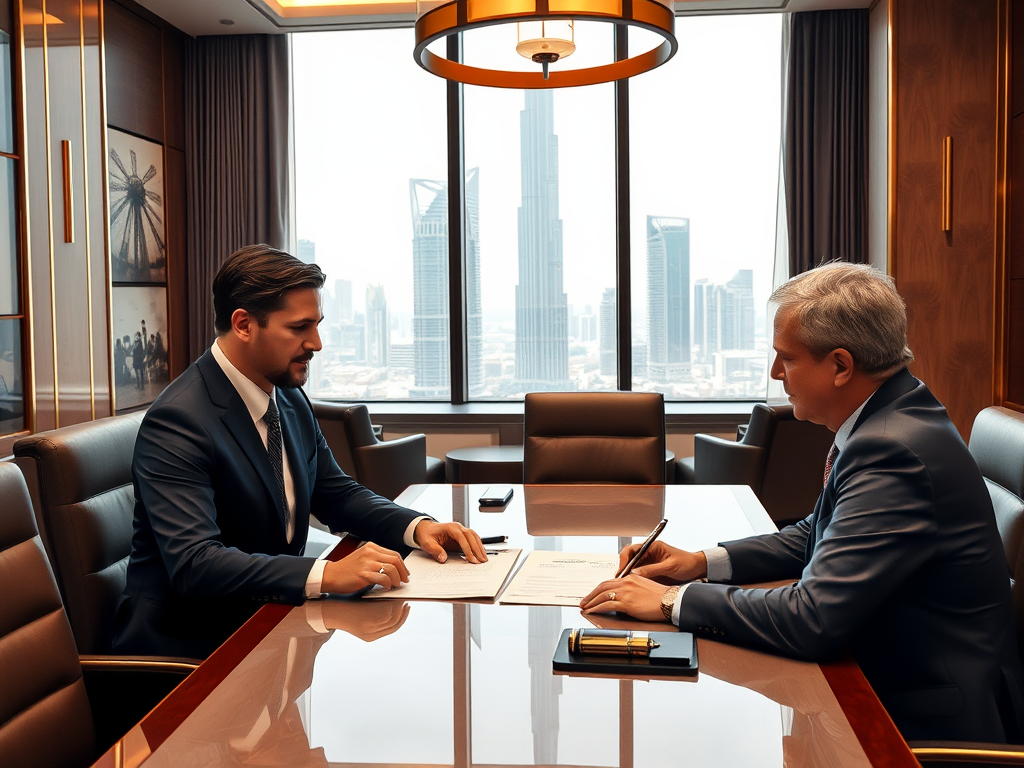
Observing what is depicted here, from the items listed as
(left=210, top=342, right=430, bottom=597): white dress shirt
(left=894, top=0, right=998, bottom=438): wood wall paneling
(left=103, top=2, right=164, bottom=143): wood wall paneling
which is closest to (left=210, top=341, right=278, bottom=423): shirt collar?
(left=210, top=342, right=430, bottom=597): white dress shirt

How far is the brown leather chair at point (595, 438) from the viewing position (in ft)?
10.5

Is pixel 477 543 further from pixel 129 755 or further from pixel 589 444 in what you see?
pixel 589 444

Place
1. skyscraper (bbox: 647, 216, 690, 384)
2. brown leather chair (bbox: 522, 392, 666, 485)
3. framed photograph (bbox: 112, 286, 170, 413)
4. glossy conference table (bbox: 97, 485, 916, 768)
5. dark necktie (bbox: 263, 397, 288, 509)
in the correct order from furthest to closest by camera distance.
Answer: skyscraper (bbox: 647, 216, 690, 384) < framed photograph (bbox: 112, 286, 170, 413) < brown leather chair (bbox: 522, 392, 666, 485) < dark necktie (bbox: 263, 397, 288, 509) < glossy conference table (bbox: 97, 485, 916, 768)

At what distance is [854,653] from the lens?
1.48 metres

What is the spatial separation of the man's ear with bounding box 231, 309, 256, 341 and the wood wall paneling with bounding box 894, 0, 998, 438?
3791mm

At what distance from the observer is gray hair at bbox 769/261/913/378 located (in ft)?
4.92

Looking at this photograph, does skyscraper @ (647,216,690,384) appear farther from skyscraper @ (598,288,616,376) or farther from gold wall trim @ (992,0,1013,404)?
gold wall trim @ (992,0,1013,404)

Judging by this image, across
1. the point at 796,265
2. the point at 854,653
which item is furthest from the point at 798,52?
the point at 854,653

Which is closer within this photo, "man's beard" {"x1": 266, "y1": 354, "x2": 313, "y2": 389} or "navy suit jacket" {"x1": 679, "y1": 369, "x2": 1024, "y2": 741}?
"navy suit jacket" {"x1": 679, "y1": 369, "x2": 1024, "y2": 741}

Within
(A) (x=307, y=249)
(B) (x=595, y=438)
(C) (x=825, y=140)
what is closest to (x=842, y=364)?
(B) (x=595, y=438)

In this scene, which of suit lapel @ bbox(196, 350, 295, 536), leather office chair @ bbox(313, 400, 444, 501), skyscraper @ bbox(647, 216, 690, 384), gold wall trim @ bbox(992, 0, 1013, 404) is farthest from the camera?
skyscraper @ bbox(647, 216, 690, 384)

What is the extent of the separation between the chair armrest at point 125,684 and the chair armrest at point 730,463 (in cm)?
303

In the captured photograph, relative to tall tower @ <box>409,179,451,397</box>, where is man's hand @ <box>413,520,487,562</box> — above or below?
below

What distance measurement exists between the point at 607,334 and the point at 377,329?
1494 mm
